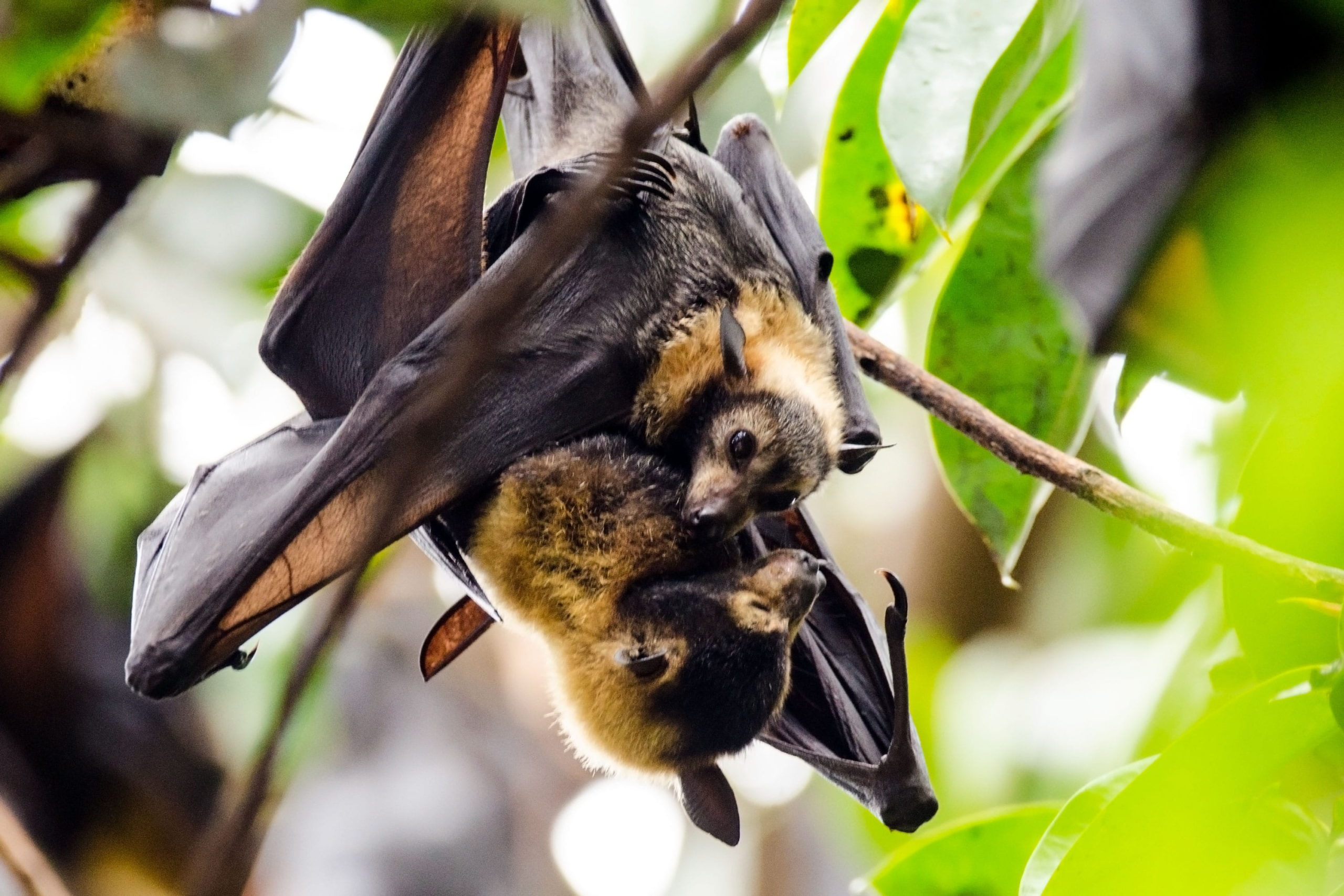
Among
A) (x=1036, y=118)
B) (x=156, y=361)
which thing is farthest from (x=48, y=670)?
(x=1036, y=118)

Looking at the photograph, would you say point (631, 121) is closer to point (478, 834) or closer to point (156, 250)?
point (156, 250)

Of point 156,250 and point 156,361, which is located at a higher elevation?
point 156,250

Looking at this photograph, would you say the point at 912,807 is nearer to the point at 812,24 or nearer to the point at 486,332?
the point at 812,24

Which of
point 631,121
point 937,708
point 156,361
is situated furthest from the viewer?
point 937,708

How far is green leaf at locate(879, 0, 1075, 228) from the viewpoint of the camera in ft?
6.84

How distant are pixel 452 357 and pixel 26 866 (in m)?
1.30

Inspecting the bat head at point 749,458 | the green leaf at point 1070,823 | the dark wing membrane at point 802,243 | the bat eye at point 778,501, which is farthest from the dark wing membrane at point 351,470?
the green leaf at point 1070,823

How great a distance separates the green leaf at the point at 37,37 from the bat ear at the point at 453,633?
4.18ft

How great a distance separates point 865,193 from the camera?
2.58 meters

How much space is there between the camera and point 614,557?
89.0 inches

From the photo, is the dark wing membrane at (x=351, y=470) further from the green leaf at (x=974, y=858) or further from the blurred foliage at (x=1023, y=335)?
the green leaf at (x=974, y=858)

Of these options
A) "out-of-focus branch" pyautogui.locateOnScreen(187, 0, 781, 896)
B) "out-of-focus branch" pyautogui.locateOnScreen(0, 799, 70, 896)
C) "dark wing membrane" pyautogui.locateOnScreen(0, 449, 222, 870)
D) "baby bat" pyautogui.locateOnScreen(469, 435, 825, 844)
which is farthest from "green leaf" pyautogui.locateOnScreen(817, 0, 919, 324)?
"dark wing membrane" pyautogui.locateOnScreen(0, 449, 222, 870)

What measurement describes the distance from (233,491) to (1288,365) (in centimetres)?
176

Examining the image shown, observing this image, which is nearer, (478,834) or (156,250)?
(156,250)
